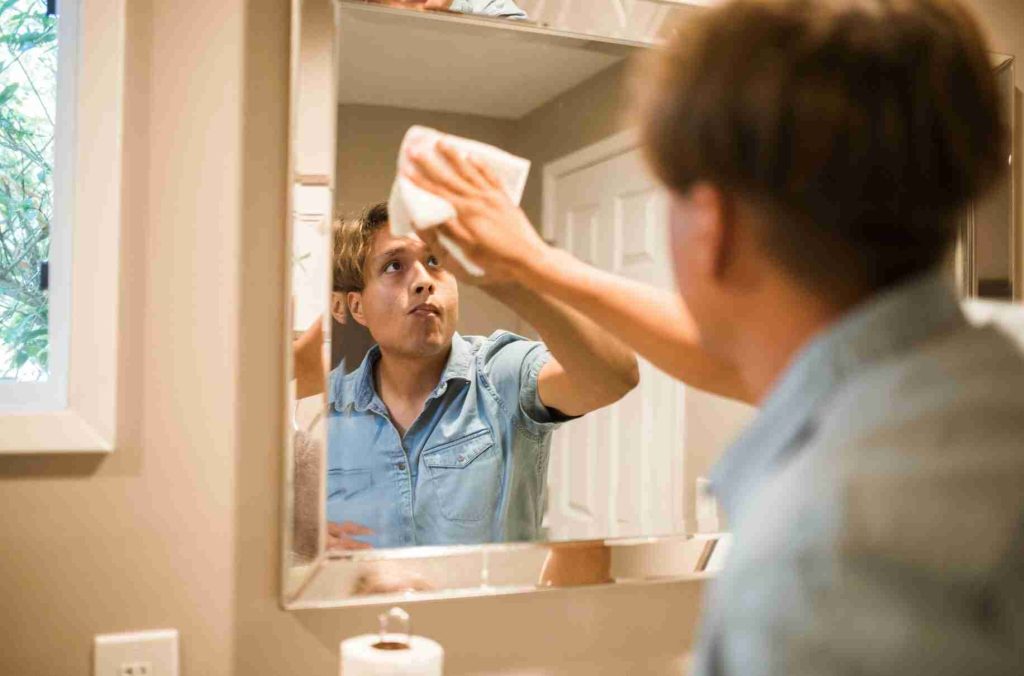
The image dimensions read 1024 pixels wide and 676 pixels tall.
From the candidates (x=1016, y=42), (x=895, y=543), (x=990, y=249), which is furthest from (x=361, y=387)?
(x=1016, y=42)

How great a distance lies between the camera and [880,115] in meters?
0.50

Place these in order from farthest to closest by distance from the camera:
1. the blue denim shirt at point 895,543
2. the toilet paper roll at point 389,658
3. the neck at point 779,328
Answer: the toilet paper roll at point 389,658 → the neck at point 779,328 → the blue denim shirt at point 895,543

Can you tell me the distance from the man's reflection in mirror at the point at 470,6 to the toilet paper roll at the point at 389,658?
0.69 metres

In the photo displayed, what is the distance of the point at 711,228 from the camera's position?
564 mm

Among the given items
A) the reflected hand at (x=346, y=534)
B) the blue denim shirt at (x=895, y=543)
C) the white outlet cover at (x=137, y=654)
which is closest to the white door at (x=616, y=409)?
the reflected hand at (x=346, y=534)

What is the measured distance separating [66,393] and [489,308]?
0.45m

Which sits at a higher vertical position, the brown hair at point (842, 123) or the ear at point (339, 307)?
the brown hair at point (842, 123)

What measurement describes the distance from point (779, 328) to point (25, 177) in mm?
881

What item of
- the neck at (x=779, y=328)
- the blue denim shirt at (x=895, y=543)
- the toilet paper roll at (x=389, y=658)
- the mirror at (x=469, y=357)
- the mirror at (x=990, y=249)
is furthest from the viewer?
the mirror at (x=990, y=249)

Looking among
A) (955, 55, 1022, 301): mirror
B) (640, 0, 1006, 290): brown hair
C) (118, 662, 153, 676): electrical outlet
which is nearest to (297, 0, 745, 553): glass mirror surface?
(118, 662, 153, 676): electrical outlet

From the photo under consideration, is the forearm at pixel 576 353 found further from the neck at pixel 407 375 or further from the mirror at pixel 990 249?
the mirror at pixel 990 249

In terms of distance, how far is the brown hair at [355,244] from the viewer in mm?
1077

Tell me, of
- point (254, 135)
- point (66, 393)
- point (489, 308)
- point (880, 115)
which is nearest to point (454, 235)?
point (489, 308)

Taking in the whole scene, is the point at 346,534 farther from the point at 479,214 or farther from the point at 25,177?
the point at 25,177
